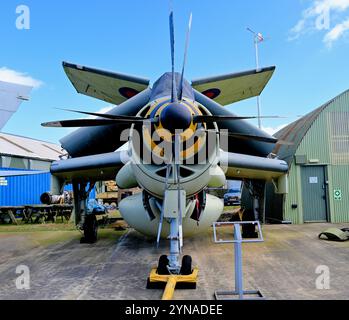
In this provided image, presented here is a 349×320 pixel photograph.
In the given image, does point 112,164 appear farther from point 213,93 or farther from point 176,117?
point 176,117

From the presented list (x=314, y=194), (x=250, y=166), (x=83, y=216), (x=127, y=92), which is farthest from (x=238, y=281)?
(x=314, y=194)

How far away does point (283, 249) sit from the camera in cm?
916

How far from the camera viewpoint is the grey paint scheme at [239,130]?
7867 mm

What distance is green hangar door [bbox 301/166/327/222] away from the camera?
1582cm

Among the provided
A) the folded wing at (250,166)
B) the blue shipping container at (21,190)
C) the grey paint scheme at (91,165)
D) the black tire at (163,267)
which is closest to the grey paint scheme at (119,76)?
the grey paint scheme at (91,165)

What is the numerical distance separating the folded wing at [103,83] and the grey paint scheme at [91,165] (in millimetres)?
2405

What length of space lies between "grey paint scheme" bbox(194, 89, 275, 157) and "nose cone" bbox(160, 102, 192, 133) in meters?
2.55

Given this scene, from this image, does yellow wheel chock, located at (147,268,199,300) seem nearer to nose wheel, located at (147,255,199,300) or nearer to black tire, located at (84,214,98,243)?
nose wheel, located at (147,255,199,300)

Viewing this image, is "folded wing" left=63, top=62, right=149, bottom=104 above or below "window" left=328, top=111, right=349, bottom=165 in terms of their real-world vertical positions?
above

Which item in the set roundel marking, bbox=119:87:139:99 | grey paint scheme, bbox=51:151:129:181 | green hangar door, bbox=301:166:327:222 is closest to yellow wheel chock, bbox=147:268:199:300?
grey paint scheme, bbox=51:151:129:181

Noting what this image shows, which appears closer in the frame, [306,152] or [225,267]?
[225,267]
